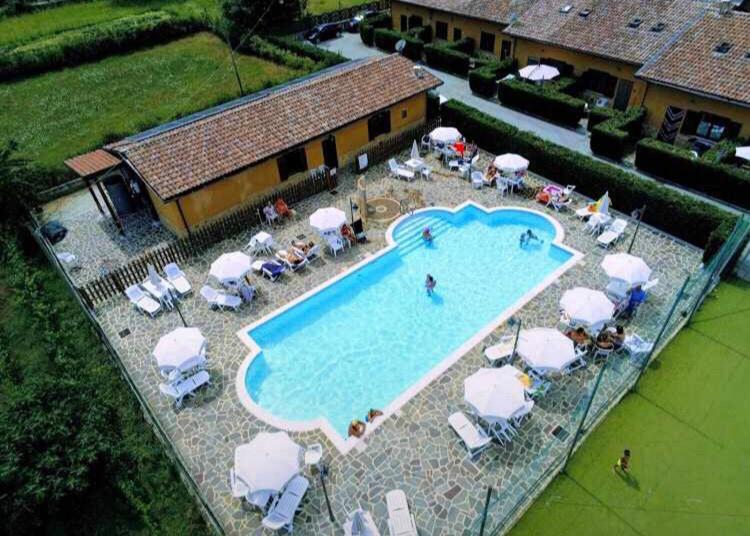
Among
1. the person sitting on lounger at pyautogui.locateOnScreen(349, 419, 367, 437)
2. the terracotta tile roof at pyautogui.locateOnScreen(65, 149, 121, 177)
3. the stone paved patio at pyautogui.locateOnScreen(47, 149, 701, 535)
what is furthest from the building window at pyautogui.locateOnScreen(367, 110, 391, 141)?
the person sitting on lounger at pyautogui.locateOnScreen(349, 419, 367, 437)

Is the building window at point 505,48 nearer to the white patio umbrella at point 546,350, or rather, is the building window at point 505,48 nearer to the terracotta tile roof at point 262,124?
the terracotta tile roof at point 262,124

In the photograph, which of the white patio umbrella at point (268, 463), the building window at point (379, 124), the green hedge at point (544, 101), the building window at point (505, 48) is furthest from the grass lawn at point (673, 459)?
the building window at point (505, 48)

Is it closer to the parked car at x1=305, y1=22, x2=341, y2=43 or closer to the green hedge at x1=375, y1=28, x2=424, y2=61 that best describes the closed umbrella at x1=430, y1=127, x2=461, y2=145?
the green hedge at x1=375, y1=28, x2=424, y2=61

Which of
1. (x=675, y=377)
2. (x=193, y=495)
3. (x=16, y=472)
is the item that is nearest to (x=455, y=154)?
(x=675, y=377)

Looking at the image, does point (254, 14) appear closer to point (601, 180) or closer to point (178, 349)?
point (601, 180)

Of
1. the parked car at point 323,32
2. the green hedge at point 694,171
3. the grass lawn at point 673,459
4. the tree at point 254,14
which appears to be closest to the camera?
the grass lawn at point 673,459
